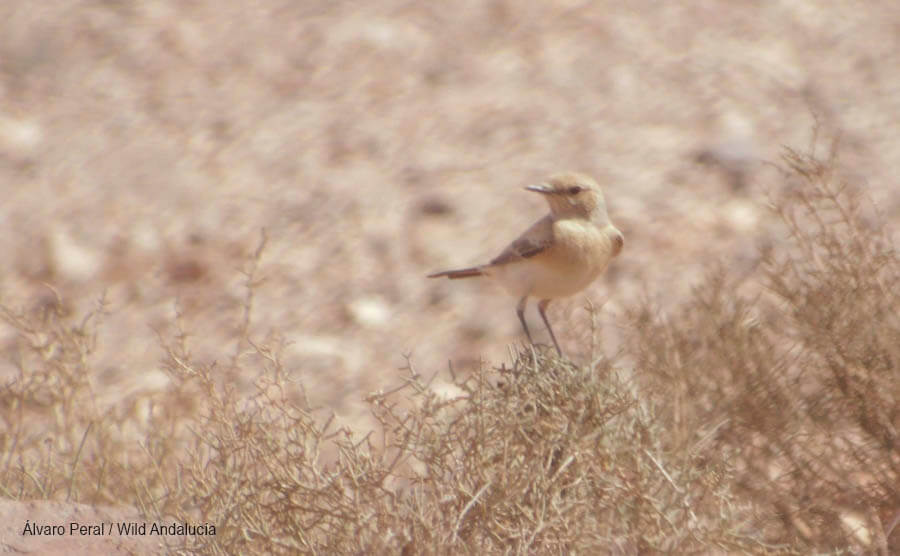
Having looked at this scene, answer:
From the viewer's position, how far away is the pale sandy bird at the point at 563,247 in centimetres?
418

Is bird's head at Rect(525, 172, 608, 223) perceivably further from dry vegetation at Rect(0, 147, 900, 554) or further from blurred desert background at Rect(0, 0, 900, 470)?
blurred desert background at Rect(0, 0, 900, 470)

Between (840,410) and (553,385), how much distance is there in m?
1.24

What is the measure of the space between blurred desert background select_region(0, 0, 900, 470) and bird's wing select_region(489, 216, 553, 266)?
184cm

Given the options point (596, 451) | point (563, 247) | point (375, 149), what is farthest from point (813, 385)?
point (375, 149)

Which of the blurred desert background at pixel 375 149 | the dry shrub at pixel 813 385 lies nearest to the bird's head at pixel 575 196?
the dry shrub at pixel 813 385

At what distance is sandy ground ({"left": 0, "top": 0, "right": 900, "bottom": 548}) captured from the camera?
7062 mm

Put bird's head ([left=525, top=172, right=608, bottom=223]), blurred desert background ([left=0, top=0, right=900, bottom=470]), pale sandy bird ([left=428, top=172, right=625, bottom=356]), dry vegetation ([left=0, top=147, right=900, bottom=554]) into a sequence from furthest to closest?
blurred desert background ([left=0, top=0, right=900, bottom=470]), bird's head ([left=525, top=172, right=608, bottom=223]), pale sandy bird ([left=428, top=172, right=625, bottom=356]), dry vegetation ([left=0, top=147, right=900, bottom=554])

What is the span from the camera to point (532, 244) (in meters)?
4.23

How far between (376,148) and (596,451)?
5.34 m

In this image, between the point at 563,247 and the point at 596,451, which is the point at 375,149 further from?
the point at 596,451

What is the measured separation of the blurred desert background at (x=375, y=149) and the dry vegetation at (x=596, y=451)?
1.94 m

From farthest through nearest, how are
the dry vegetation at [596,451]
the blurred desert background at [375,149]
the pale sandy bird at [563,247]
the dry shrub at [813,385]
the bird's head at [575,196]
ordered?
the blurred desert background at [375,149], the bird's head at [575,196], the pale sandy bird at [563,247], the dry shrub at [813,385], the dry vegetation at [596,451]

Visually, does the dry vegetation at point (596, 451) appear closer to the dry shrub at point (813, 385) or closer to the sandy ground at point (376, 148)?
the dry shrub at point (813, 385)

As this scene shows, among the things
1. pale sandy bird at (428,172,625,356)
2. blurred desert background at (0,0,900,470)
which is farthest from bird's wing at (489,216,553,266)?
blurred desert background at (0,0,900,470)
